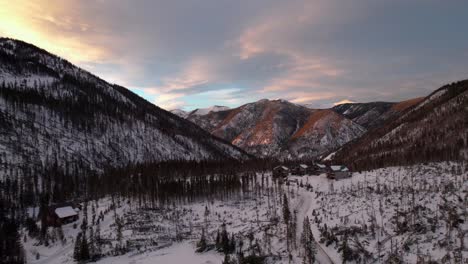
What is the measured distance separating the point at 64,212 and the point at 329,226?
56.1 m

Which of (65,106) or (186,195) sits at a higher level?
(65,106)

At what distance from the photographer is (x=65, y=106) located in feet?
604

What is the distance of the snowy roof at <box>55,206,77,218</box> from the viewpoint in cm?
6675

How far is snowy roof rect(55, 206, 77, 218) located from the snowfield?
8.63ft

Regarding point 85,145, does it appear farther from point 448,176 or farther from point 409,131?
point 409,131

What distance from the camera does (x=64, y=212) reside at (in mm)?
68188

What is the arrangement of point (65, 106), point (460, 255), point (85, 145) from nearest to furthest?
point (460, 255) → point (85, 145) → point (65, 106)

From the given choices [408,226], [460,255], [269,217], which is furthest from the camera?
[269,217]

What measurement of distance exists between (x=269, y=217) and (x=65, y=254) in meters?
37.6

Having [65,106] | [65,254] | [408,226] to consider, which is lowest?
[65,254]

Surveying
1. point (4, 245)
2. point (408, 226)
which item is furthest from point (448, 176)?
point (4, 245)

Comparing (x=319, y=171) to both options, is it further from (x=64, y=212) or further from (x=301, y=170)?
(x=64, y=212)

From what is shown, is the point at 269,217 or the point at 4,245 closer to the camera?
the point at 4,245

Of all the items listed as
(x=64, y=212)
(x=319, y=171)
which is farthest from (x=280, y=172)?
(x=64, y=212)
